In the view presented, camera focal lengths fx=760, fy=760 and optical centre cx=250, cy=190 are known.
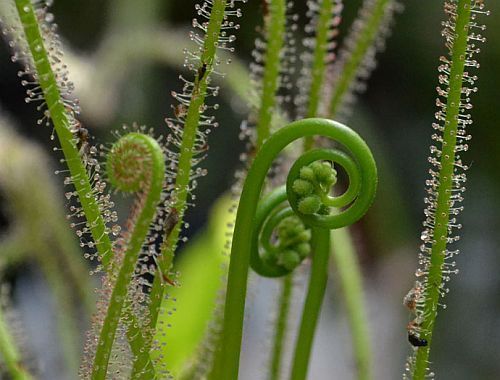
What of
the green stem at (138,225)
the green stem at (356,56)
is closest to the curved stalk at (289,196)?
the green stem at (138,225)

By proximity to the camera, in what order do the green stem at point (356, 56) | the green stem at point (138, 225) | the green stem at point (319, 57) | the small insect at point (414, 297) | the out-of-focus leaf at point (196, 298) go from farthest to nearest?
the out-of-focus leaf at point (196, 298), the green stem at point (356, 56), the green stem at point (319, 57), the small insect at point (414, 297), the green stem at point (138, 225)

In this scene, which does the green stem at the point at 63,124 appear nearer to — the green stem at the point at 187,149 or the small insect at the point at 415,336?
the green stem at the point at 187,149

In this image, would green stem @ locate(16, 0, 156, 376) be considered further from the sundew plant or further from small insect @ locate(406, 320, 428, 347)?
small insect @ locate(406, 320, 428, 347)

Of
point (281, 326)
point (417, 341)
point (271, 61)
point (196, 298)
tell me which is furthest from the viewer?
point (196, 298)

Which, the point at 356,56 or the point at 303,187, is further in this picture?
the point at 356,56

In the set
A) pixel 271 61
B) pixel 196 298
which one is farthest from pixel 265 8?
pixel 196 298

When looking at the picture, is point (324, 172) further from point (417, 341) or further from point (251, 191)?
point (417, 341)

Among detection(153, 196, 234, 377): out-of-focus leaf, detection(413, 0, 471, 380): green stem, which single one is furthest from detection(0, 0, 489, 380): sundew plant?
detection(153, 196, 234, 377): out-of-focus leaf
